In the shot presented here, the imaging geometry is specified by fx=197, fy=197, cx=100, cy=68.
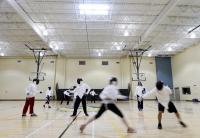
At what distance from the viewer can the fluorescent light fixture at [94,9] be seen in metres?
13.9

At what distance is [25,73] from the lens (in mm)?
29531

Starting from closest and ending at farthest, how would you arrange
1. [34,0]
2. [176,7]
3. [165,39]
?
[34,0]
[176,7]
[165,39]

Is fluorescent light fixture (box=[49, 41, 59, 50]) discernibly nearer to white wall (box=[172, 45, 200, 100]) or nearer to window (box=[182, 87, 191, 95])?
white wall (box=[172, 45, 200, 100])

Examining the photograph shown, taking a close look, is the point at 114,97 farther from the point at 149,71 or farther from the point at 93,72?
the point at 149,71

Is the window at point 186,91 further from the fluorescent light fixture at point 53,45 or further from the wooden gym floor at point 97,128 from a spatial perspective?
the wooden gym floor at point 97,128

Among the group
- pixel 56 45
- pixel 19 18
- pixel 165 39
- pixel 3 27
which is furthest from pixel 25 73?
pixel 165 39

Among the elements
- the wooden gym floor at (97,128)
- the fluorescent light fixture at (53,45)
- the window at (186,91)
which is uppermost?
the fluorescent light fixture at (53,45)

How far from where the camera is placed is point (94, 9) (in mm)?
14539

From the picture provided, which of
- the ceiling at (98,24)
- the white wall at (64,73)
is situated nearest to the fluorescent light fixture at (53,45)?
the ceiling at (98,24)

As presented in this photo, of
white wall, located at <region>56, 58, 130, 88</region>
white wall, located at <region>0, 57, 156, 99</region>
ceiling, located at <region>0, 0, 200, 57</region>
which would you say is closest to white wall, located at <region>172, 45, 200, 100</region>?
ceiling, located at <region>0, 0, 200, 57</region>

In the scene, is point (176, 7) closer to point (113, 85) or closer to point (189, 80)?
point (113, 85)

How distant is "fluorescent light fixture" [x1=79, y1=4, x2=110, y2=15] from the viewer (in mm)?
13922

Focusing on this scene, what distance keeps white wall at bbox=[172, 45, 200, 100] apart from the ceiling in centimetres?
132

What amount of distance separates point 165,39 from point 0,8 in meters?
16.3
